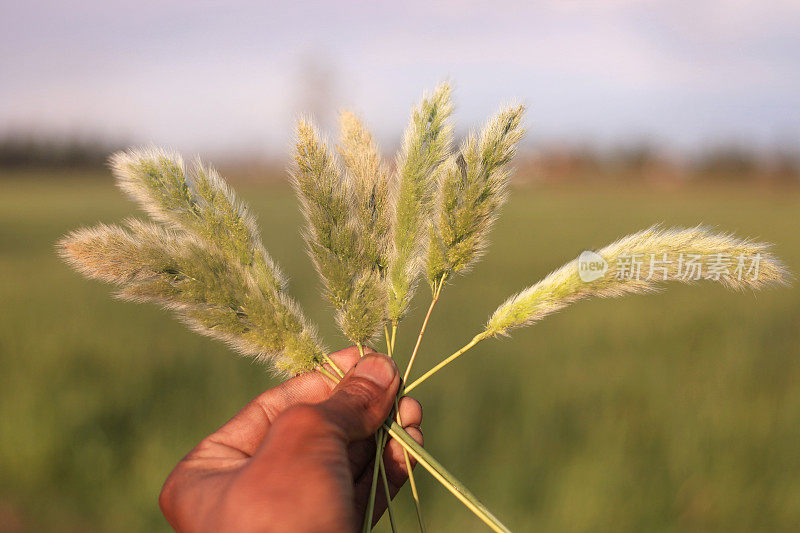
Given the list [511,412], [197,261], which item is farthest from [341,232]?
[511,412]

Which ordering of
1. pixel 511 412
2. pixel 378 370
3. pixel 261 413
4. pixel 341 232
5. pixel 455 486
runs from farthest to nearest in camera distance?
pixel 511 412 → pixel 261 413 → pixel 378 370 → pixel 341 232 → pixel 455 486

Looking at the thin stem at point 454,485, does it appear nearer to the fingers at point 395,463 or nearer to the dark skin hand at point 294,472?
the dark skin hand at point 294,472

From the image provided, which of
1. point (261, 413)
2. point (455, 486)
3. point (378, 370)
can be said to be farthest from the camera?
point (261, 413)

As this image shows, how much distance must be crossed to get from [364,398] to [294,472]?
9.2 inches

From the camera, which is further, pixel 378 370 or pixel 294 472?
pixel 378 370

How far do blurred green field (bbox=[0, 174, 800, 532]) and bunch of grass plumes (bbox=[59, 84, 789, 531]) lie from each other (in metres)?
1.20

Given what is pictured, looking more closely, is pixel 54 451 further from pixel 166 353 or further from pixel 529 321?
pixel 529 321

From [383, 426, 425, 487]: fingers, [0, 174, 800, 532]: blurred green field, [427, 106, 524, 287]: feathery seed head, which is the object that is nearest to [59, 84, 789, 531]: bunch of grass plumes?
[427, 106, 524, 287]: feathery seed head

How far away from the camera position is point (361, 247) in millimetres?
1188

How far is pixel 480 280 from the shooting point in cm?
800

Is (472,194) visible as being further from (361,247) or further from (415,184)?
(361,247)

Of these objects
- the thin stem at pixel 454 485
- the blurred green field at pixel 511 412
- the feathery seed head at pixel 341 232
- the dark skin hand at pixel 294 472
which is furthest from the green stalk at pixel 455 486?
the blurred green field at pixel 511 412

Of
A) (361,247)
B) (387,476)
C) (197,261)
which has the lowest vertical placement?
(387,476)

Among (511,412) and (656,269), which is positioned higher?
(656,269)
